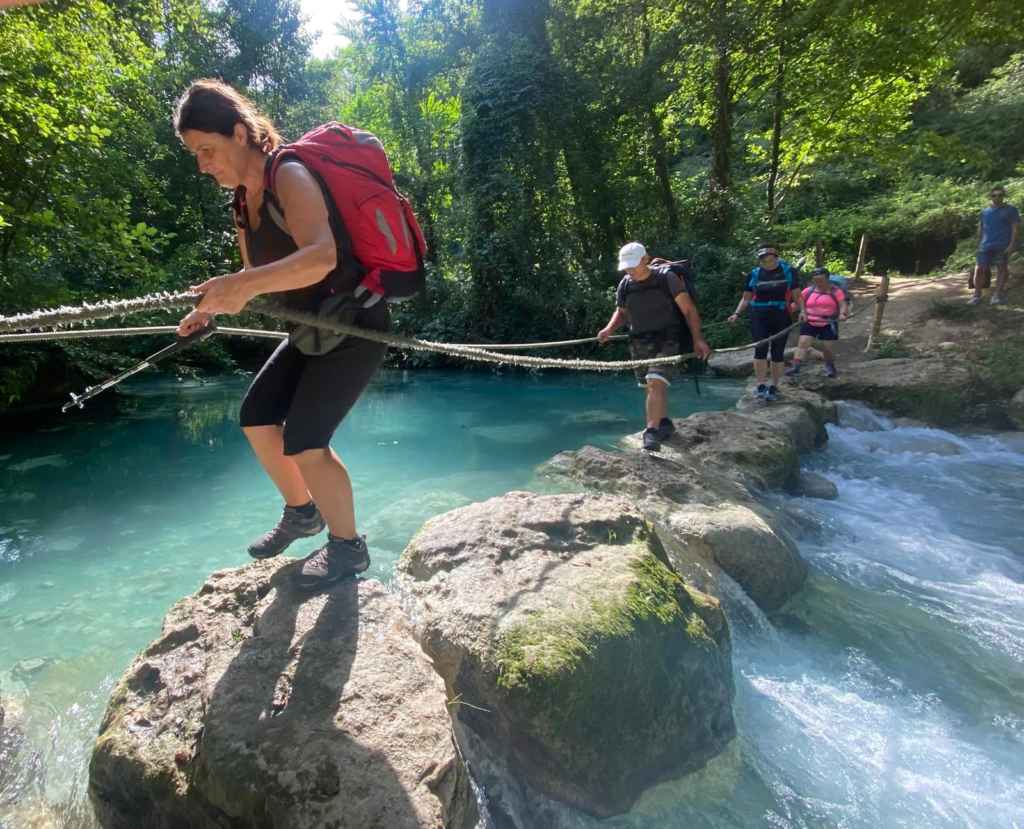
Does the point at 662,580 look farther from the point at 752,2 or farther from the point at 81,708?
the point at 752,2

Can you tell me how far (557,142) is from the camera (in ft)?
56.2

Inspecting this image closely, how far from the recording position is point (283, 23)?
1080 inches

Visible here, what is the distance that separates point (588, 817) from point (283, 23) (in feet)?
109

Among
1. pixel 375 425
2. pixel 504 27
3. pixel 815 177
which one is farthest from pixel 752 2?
pixel 375 425

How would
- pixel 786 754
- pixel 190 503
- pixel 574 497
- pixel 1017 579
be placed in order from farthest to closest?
pixel 190 503, pixel 1017 579, pixel 574 497, pixel 786 754

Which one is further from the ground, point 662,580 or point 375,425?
point 662,580

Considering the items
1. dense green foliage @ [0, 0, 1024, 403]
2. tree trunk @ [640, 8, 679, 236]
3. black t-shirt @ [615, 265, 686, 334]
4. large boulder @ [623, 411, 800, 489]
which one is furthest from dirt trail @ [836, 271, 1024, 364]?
black t-shirt @ [615, 265, 686, 334]

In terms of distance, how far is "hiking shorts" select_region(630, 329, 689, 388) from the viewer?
592 cm

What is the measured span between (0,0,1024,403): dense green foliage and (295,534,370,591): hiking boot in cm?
851

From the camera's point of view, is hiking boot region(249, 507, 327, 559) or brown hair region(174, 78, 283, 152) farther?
hiking boot region(249, 507, 327, 559)

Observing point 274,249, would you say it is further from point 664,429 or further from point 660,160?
point 660,160

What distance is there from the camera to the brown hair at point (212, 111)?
2080 mm

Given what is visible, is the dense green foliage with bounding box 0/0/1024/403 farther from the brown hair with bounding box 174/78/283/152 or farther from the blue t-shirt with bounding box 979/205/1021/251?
the brown hair with bounding box 174/78/283/152

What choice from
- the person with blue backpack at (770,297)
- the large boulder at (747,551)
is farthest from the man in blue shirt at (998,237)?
the large boulder at (747,551)
